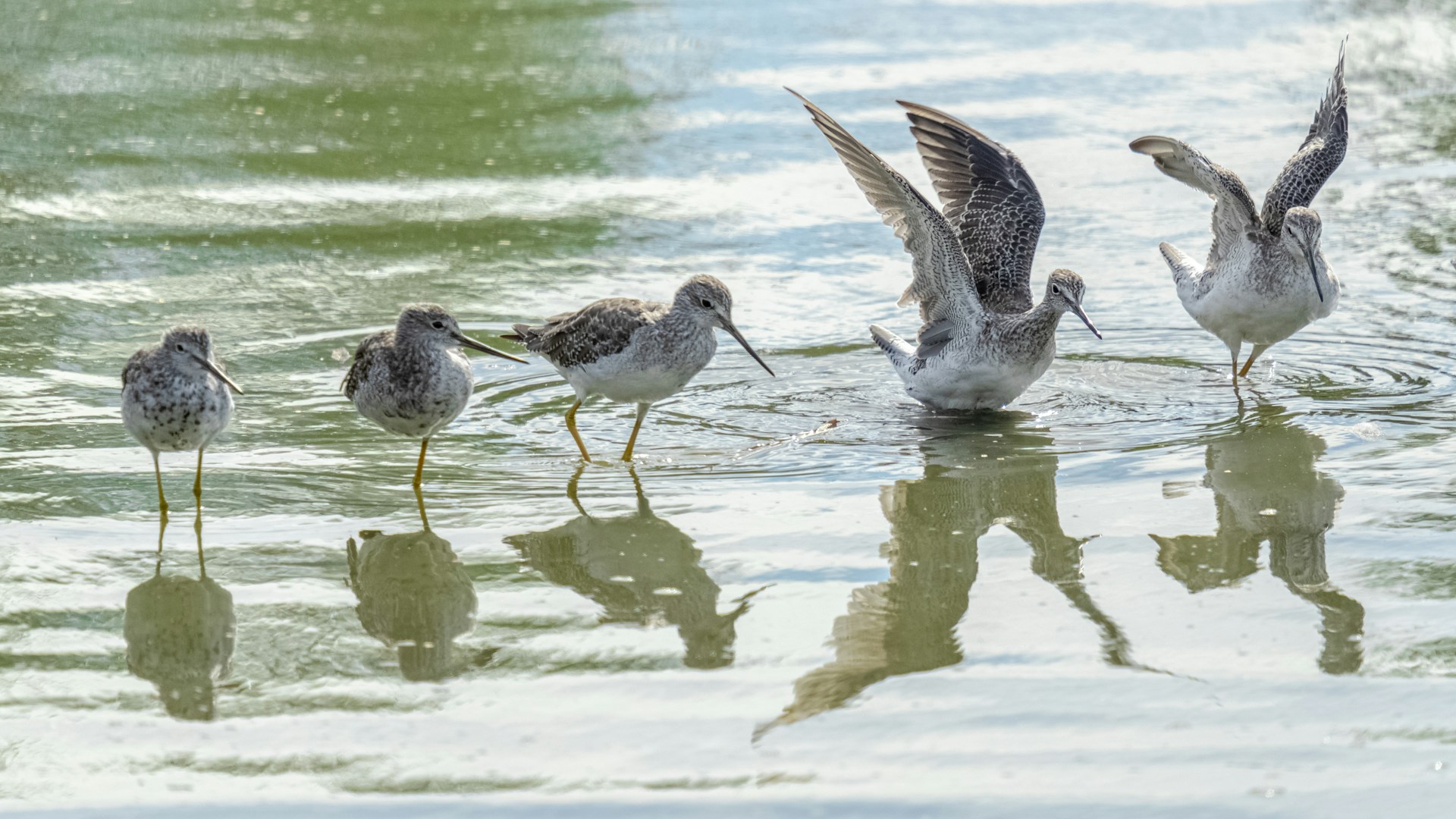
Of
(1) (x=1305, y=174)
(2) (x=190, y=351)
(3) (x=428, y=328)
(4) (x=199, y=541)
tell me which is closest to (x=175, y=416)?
(2) (x=190, y=351)

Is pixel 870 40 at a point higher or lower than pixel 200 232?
higher

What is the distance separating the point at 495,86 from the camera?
49.3ft

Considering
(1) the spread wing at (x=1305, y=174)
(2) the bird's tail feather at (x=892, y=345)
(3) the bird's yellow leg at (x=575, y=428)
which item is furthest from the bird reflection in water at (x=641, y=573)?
(1) the spread wing at (x=1305, y=174)

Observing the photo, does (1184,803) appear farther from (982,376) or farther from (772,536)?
(982,376)

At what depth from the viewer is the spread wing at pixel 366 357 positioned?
6941 millimetres

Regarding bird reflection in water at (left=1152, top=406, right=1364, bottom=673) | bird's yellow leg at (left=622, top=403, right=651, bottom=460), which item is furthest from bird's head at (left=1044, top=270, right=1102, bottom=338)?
bird's yellow leg at (left=622, top=403, right=651, bottom=460)

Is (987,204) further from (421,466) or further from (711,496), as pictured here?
(421,466)

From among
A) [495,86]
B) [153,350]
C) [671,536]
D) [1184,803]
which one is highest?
[495,86]

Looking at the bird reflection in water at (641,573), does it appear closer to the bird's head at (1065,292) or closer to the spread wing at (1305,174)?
the bird's head at (1065,292)

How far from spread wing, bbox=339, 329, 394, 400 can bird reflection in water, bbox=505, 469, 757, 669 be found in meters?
1.07

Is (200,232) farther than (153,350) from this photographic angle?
Yes

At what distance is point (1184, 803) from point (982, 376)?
400 centimetres

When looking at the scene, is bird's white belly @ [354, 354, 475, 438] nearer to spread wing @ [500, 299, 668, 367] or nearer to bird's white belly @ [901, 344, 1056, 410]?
spread wing @ [500, 299, 668, 367]

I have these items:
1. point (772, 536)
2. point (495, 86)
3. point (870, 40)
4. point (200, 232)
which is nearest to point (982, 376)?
point (772, 536)
